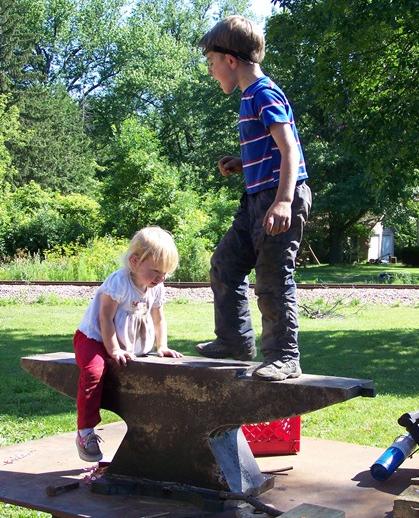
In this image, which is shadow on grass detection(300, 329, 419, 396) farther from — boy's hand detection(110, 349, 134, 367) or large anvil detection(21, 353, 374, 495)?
boy's hand detection(110, 349, 134, 367)

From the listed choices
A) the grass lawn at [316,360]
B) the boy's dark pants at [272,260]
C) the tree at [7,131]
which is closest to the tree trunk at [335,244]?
the tree at [7,131]

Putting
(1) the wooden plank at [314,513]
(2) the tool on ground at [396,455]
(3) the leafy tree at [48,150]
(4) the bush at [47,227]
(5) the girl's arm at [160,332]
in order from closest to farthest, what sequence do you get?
(1) the wooden plank at [314,513], (2) the tool on ground at [396,455], (5) the girl's arm at [160,332], (4) the bush at [47,227], (3) the leafy tree at [48,150]

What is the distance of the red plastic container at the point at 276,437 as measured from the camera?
15.6 feet

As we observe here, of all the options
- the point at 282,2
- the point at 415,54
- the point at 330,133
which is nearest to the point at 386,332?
the point at 415,54

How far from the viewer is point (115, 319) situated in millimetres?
4312

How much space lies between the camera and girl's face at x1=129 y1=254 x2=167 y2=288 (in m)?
4.22

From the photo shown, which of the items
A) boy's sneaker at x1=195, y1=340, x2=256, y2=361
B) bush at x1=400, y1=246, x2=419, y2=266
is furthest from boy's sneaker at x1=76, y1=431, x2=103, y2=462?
bush at x1=400, y1=246, x2=419, y2=266

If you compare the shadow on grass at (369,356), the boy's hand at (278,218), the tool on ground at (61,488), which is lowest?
the shadow on grass at (369,356)

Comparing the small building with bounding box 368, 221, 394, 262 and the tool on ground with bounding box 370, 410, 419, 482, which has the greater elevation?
the small building with bounding box 368, 221, 394, 262

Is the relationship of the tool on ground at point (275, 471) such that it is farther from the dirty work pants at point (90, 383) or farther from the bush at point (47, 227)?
the bush at point (47, 227)

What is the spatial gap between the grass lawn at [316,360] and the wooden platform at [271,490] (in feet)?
1.17

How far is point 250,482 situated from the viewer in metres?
4.07

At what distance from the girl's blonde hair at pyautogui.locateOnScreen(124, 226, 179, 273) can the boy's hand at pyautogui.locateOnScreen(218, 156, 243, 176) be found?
53 centimetres

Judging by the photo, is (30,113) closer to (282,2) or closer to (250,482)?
(282,2)
